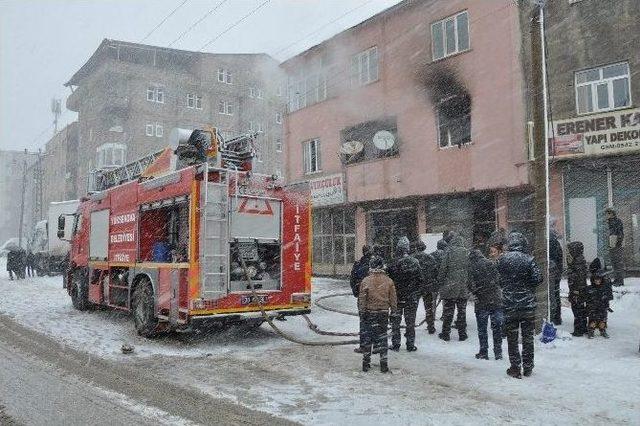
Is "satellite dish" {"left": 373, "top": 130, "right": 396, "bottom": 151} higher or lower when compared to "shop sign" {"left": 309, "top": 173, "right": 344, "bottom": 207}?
higher

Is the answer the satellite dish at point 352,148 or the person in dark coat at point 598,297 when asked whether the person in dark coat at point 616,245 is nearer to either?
the person in dark coat at point 598,297

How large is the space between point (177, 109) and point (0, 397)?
4372 centimetres

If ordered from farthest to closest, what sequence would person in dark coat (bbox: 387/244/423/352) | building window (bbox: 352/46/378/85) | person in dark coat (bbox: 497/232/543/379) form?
1. building window (bbox: 352/46/378/85)
2. person in dark coat (bbox: 387/244/423/352)
3. person in dark coat (bbox: 497/232/543/379)

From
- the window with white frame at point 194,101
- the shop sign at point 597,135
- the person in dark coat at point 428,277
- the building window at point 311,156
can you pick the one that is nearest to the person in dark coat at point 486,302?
the person in dark coat at point 428,277

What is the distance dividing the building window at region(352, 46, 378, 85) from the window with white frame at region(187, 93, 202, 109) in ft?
98.9

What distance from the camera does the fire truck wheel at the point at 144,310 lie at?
916 cm

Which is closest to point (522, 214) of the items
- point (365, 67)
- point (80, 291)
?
point (365, 67)

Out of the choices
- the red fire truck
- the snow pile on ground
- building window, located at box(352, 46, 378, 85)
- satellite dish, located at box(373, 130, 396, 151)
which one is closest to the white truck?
building window, located at box(352, 46, 378, 85)

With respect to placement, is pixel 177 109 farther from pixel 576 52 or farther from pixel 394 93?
pixel 576 52

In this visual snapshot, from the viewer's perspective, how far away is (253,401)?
18.4 ft

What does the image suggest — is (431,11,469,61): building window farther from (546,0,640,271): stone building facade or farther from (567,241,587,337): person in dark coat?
(567,241,587,337): person in dark coat

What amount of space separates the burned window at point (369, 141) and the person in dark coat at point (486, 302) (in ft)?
36.2

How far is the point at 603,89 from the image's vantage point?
13.9 meters

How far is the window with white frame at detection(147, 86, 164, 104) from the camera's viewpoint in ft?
150
